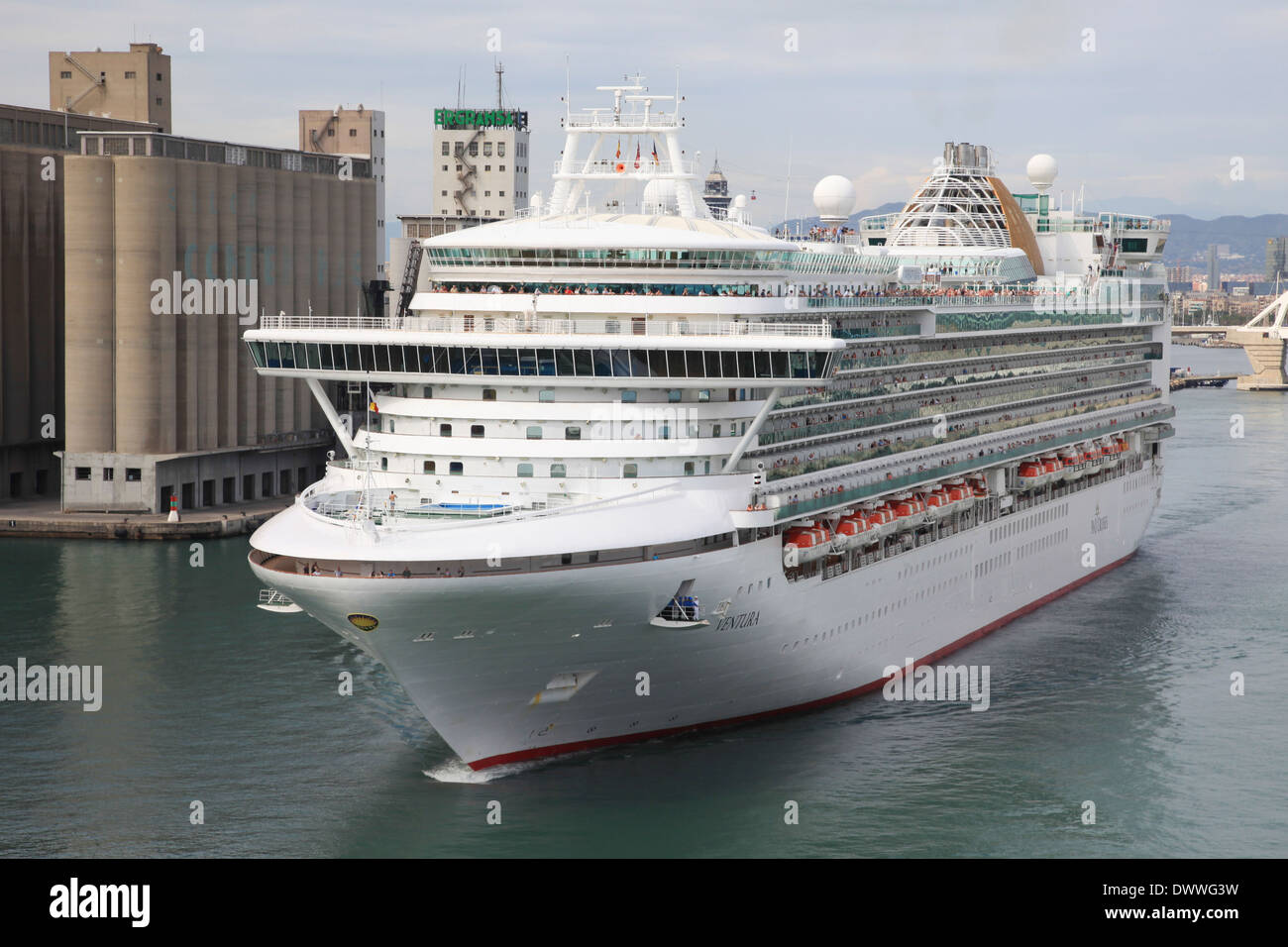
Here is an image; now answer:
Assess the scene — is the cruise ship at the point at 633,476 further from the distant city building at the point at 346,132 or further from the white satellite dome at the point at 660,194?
the distant city building at the point at 346,132

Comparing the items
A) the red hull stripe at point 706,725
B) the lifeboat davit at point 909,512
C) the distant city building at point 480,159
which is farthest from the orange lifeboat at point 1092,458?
the distant city building at point 480,159

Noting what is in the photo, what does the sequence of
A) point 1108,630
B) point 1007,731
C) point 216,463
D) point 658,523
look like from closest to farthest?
1. point 658,523
2. point 1007,731
3. point 1108,630
4. point 216,463

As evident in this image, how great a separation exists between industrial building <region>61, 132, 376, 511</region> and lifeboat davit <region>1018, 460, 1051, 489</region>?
2934 cm

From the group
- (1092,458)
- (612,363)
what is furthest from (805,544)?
(1092,458)

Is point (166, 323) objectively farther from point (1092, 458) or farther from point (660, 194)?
point (1092, 458)

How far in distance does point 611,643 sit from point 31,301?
4329 cm

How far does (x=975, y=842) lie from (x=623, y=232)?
1214 cm

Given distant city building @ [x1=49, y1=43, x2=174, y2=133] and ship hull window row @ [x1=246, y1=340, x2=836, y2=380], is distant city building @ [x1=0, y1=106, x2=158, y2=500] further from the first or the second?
ship hull window row @ [x1=246, y1=340, x2=836, y2=380]

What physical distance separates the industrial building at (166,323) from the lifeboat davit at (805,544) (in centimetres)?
3219

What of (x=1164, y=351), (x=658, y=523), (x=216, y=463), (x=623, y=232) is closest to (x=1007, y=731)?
(x=658, y=523)

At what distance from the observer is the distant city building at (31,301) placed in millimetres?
60719

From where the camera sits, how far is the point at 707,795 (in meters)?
27.0
